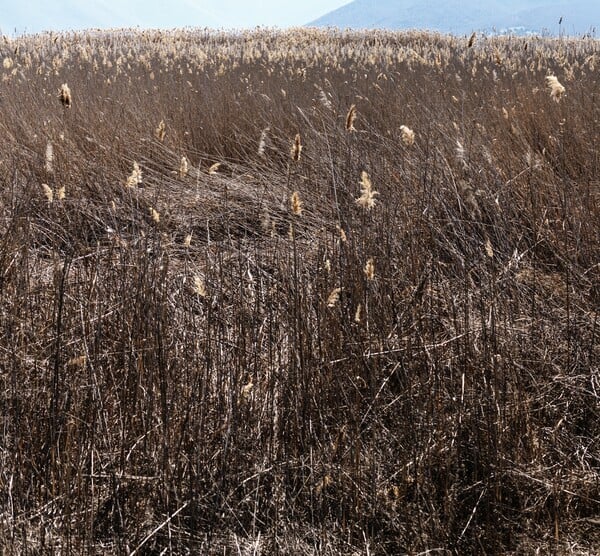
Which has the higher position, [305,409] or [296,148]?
[296,148]

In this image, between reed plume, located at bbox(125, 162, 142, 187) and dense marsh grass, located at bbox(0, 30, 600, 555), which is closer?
dense marsh grass, located at bbox(0, 30, 600, 555)

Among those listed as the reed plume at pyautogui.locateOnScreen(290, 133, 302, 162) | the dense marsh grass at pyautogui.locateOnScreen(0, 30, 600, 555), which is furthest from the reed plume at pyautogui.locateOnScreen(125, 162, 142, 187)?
the reed plume at pyautogui.locateOnScreen(290, 133, 302, 162)

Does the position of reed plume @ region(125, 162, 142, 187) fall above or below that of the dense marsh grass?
above

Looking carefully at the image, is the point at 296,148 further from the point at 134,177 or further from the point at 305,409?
the point at 305,409

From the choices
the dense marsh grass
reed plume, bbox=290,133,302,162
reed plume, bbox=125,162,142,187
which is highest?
reed plume, bbox=290,133,302,162

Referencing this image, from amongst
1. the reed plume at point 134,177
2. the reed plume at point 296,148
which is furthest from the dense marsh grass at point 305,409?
the reed plume at point 134,177

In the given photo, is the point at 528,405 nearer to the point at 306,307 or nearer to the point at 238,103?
the point at 306,307

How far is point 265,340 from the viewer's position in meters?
2.69

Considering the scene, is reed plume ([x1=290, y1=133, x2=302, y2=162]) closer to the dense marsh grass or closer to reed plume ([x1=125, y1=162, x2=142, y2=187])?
the dense marsh grass

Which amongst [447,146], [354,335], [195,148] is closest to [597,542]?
[354,335]

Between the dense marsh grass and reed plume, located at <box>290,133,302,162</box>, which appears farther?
reed plume, located at <box>290,133,302,162</box>

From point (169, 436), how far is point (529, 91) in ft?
16.7

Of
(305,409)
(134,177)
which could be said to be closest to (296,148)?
(134,177)

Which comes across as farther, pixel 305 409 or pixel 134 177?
pixel 134 177
